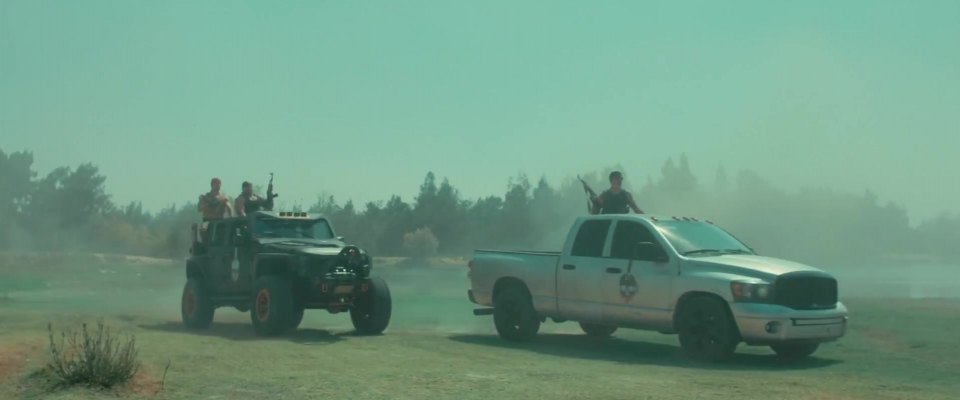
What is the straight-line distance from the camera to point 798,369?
1303 cm

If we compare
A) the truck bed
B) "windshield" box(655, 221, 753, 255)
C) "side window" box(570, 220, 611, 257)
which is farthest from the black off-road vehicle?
"windshield" box(655, 221, 753, 255)

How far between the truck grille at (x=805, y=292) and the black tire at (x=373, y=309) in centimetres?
688

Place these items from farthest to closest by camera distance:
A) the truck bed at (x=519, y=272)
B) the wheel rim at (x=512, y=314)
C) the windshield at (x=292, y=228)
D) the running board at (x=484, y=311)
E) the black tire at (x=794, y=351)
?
the windshield at (x=292, y=228)
the running board at (x=484, y=311)
the wheel rim at (x=512, y=314)
the truck bed at (x=519, y=272)
the black tire at (x=794, y=351)

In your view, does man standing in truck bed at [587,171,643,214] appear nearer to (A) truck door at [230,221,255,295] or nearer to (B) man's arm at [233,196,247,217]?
(A) truck door at [230,221,255,295]

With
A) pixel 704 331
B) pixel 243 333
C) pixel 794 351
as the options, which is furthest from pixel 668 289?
pixel 243 333

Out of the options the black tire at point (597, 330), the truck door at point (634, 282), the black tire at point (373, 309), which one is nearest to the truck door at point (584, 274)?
the truck door at point (634, 282)

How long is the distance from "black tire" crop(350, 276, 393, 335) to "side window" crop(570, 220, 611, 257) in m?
3.56

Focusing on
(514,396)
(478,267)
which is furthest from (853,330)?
(514,396)

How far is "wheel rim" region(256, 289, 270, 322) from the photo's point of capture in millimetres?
16797

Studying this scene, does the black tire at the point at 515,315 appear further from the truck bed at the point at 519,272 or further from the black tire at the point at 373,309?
the black tire at the point at 373,309

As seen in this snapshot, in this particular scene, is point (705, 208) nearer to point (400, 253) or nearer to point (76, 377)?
point (400, 253)

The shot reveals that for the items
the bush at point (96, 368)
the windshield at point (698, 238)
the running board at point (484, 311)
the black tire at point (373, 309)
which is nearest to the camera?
the bush at point (96, 368)

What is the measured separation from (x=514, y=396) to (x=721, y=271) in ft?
15.2

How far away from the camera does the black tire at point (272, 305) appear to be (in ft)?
54.3
